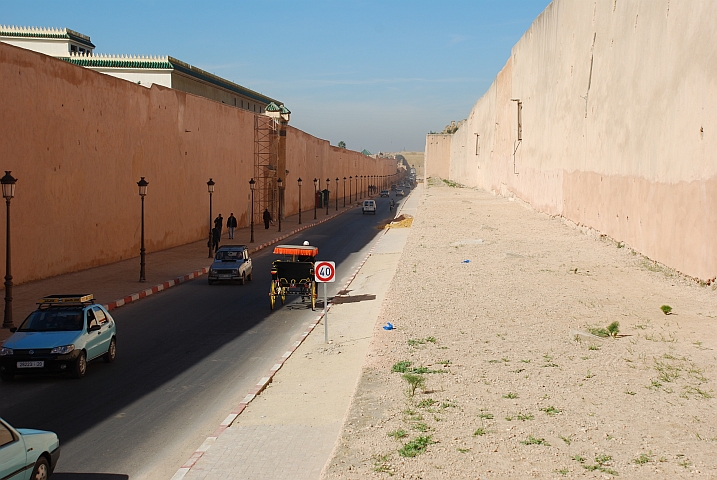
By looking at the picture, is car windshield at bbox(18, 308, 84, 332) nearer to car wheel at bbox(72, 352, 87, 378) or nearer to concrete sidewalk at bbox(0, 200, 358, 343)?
car wheel at bbox(72, 352, 87, 378)

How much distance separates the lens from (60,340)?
1352 centimetres

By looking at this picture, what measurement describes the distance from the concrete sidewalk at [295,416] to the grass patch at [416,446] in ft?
3.36

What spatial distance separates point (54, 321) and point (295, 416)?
217 inches

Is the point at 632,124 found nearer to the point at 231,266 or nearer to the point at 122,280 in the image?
the point at 231,266

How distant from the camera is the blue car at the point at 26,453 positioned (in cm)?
723

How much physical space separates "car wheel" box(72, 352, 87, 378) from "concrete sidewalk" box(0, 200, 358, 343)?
385cm

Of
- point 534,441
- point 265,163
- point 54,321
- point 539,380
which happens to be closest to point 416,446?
point 534,441

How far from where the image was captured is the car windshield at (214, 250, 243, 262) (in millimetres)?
27016

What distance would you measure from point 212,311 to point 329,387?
915 cm

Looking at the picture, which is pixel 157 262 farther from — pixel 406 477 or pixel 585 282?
pixel 406 477

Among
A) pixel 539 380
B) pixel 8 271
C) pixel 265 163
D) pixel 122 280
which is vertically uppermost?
pixel 265 163

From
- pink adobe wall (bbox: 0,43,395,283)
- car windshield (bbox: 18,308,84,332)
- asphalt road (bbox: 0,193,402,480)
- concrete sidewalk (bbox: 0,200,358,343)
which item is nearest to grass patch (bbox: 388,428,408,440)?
asphalt road (bbox: 0,193,402,480)

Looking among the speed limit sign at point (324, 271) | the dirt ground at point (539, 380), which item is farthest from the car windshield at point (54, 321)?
the dirt ground at point (539, 380)

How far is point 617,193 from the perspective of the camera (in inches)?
1006
